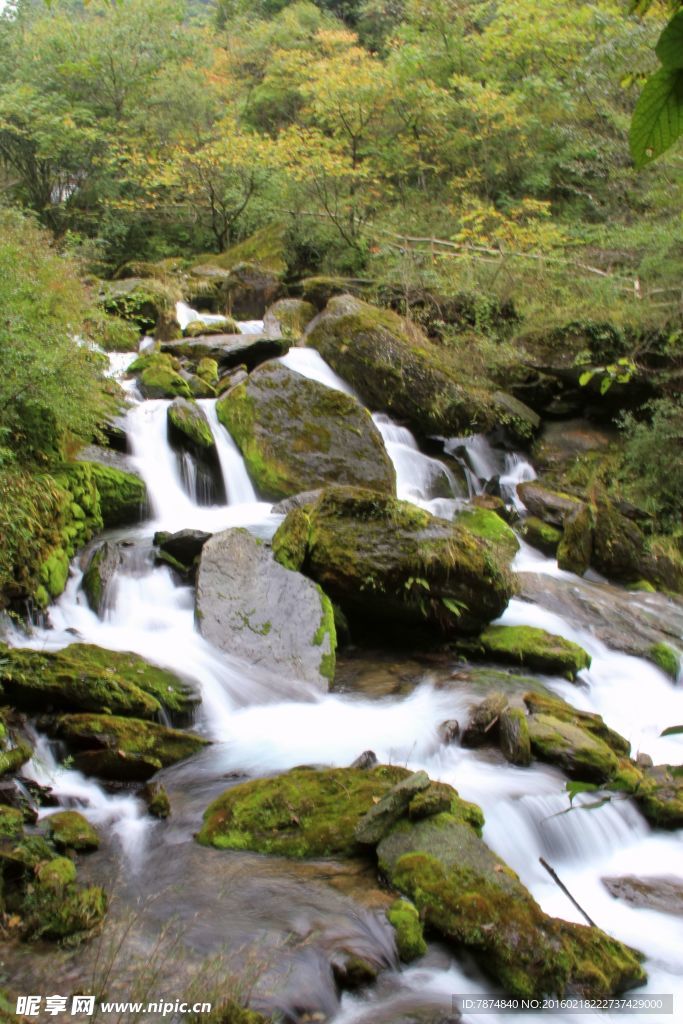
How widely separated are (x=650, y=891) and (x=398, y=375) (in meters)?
8.95

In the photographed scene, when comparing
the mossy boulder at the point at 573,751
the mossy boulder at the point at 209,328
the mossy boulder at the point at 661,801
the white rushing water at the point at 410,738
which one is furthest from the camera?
the mossy boulder at the point at 209,328

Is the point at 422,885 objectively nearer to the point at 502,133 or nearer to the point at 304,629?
the point at 304,629

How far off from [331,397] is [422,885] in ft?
25.1

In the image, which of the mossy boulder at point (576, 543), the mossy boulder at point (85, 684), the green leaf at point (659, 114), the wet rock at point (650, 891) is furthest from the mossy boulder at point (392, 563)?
the green leaf at point (659, 114)

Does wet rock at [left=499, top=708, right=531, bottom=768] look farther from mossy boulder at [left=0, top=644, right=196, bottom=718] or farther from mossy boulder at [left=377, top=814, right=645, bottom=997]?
mossy boulder at [left=0, top=644, right=196, bottom=718]

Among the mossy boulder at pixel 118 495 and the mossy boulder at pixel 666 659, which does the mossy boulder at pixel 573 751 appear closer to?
the mossy boulder at pixel 666 659

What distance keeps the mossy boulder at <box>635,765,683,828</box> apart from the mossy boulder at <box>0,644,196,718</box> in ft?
11.2

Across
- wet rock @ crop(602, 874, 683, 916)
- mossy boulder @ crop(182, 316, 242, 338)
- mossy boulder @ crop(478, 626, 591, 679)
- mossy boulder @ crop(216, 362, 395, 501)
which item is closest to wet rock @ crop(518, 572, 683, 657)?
mossy boulder @ crop(478, 626, 591, 679)

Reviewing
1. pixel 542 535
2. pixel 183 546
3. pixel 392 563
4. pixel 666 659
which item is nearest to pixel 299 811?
pixel 392 563

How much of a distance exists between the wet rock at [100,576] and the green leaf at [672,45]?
653 centimetres

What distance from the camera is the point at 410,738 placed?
18.4 feet

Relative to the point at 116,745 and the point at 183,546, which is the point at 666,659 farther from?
the point at 116,745

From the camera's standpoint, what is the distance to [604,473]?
12.4 m

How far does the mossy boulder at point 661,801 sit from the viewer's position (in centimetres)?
500
